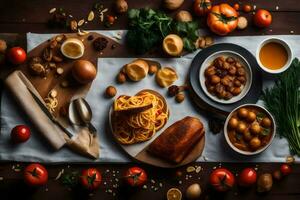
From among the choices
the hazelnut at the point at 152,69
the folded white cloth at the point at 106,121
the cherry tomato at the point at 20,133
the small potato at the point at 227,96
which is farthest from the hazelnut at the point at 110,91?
the small potato at the point at 227,96

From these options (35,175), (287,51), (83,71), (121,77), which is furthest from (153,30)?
(35,175)

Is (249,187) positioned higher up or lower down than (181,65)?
lower down

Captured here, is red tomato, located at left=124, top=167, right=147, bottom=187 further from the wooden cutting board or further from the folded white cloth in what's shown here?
the wooden cutting board

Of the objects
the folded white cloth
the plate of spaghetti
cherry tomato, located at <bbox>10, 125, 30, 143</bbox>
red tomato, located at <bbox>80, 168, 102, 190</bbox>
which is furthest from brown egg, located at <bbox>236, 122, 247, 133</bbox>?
cherry tomato, located at <bbox>10, 125, 30, 143</bbox>

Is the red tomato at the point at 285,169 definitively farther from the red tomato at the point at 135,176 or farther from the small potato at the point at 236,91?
the red tomato at the point at 135,176

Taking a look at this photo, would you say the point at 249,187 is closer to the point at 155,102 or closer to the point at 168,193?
A: the point at 168,193

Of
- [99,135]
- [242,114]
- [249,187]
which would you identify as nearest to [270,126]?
[242,114]
